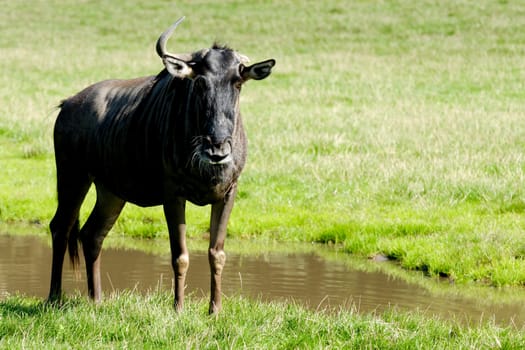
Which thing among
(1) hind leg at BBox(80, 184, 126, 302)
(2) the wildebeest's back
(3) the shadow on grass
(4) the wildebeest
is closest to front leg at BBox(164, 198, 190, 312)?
(4) the wildebeest

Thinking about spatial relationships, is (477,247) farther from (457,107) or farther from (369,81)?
(369,81)

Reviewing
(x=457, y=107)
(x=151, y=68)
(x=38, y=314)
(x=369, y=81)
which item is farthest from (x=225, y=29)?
(x=38, y=314)

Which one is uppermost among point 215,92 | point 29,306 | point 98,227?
point 215,92

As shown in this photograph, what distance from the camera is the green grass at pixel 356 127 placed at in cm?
1177

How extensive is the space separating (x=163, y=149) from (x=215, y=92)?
30.7 inches

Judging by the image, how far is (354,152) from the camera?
16719 millimetres

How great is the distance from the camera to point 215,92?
6973 mm

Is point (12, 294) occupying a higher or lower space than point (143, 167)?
lower

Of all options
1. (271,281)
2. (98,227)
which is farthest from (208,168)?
(271,281)

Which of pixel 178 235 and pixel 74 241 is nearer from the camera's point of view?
→ pixel 178 235

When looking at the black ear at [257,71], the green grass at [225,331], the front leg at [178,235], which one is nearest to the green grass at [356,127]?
the green grass at [225,331]

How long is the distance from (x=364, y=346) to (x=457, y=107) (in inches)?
684

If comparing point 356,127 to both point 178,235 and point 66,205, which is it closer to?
point 66,205

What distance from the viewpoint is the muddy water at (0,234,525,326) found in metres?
8.76
